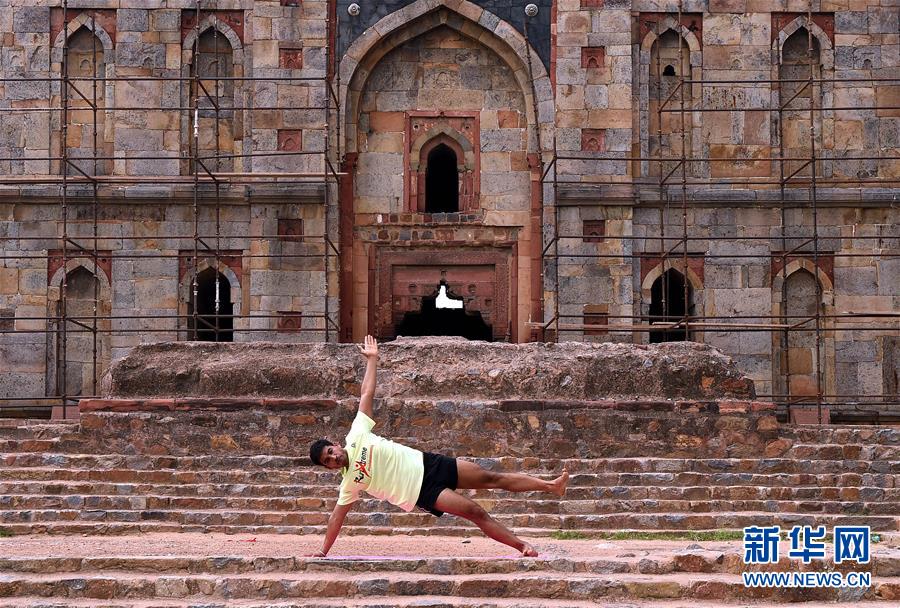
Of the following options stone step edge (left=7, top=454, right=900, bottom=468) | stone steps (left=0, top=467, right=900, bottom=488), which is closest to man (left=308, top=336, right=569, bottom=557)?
stone steps (left=0, top=467, right=900, bottom=488)

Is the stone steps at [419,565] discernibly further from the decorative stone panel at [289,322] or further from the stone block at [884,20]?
the stone block at [884,20]

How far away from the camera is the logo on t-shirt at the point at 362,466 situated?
848 cm

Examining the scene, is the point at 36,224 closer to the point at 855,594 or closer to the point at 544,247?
the point at 544,247

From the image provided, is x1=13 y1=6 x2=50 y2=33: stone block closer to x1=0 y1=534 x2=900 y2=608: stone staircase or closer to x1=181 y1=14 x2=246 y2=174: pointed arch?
x1=181 y1=14 x2=246 y2=174: pointed arch

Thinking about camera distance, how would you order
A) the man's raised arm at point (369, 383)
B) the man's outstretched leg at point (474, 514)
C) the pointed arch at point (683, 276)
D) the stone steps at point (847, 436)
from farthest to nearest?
the pointed arch at point (683, 276), the stone steps at point (847, 436), the man's raised arm at point (369, 383), the man's outstretched leg at point (474, 514)

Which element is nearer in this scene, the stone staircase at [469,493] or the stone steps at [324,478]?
the stone staircase at [469,493]

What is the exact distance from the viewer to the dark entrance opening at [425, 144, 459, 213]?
61.6ft

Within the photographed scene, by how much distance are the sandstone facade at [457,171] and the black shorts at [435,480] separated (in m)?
9.31

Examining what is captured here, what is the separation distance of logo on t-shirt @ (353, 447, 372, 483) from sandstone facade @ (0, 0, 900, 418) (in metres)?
9.29

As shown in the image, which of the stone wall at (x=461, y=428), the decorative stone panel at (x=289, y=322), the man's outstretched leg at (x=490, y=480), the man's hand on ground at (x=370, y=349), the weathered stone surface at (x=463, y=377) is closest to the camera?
the man's outstretched leg at (x=490, y=480)

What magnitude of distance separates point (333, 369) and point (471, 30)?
7.56 metres

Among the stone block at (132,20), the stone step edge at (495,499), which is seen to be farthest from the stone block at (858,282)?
the stone block at (132,20)

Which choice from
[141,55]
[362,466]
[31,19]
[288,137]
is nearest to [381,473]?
[362,466]

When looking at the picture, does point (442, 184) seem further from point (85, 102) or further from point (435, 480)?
point (435, 480)
